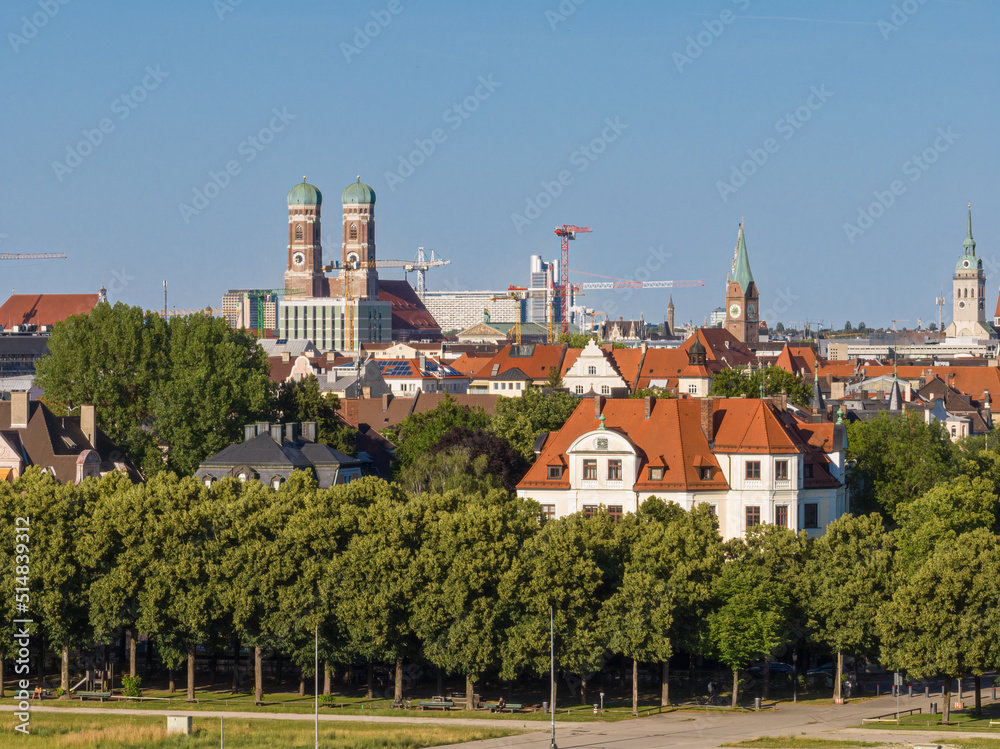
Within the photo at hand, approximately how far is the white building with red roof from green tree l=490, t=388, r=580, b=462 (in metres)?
14.8

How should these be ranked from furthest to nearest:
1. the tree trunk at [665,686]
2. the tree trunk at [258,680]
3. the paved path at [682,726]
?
the tree trunk at [665,686], the tree trunk at [258,680], the paved path at [682,726]

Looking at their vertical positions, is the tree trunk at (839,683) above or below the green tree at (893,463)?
below

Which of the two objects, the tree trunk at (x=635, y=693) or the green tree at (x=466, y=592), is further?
the green tree at (x=466, y=592)

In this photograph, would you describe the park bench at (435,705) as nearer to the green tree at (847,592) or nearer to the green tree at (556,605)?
the green tree at (556,605)

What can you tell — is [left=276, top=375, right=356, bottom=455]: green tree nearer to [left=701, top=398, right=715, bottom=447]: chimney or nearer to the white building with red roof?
the white building with red roof

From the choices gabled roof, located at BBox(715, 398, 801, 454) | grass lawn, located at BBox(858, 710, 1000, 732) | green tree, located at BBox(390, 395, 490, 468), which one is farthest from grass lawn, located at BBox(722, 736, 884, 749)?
green tree, located at BBox(390, 395, 490, 468)

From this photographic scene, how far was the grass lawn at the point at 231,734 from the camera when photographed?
54.3 meters

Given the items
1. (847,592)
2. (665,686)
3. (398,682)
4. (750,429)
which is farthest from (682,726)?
(750,429)

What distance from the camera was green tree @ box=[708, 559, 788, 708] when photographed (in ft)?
207

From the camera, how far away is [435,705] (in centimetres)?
6262

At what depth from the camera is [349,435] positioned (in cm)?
10919

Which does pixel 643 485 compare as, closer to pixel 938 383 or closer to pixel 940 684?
pixel 940 684

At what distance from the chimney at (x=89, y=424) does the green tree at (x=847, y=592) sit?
47177mm

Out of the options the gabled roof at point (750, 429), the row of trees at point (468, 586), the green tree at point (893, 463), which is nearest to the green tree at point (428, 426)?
the gabled roof at point (750, 429)
